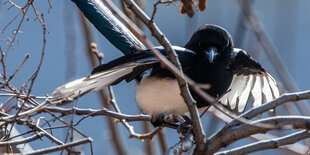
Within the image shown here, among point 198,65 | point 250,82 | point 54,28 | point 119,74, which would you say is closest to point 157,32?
point 119,74

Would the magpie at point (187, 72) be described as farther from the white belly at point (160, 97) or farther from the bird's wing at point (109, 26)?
the bird's wing at point (109, 26)

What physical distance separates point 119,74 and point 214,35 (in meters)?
0.60

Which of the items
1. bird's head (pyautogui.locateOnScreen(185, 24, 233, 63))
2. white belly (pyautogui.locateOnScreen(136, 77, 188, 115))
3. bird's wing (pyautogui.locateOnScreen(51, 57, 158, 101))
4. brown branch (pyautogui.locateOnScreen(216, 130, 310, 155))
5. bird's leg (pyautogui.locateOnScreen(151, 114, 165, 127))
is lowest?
brown branch (pyautogui.locateOnScreen(216, 130, 310, 155))

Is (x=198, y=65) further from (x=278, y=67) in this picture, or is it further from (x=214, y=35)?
(x=278, y=67)

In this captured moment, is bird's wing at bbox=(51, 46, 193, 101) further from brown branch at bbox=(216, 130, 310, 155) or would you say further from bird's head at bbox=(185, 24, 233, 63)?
brown branch at bbox=(216, 130, 310, 155)

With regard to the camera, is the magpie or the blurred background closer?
the magpie

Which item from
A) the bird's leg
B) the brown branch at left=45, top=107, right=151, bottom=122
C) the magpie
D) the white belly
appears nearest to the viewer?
the brown branch at left=45, top=107, right=151, bottom=122

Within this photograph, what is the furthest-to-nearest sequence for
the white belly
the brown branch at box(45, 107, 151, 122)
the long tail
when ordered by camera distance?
the white belly
the brown branch at box(45, 107, 151, 122)
the long tail

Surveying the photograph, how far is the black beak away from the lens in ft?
7.47

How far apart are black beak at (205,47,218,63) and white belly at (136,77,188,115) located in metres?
0.19

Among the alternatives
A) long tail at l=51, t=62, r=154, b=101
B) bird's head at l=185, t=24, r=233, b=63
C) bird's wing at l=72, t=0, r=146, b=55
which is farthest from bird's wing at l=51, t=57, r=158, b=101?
bird's wing at l=72, t=0, r=146, b=55

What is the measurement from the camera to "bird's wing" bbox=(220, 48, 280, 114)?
275 centimetres

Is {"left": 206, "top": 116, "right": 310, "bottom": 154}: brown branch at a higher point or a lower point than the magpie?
lower

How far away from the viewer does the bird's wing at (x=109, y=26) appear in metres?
2.53
